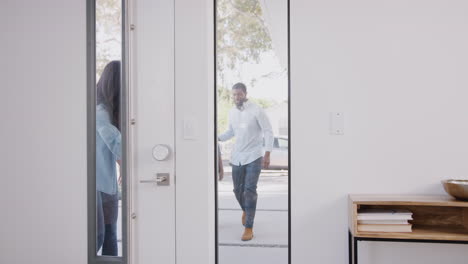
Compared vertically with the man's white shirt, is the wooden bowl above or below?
below

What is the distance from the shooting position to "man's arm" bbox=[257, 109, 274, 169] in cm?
194

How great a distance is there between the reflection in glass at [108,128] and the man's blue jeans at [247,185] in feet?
1.94

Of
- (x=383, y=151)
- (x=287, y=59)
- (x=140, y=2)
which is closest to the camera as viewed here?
(x=140, y=2)

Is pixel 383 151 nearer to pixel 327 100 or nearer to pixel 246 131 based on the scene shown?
pixel 327 100

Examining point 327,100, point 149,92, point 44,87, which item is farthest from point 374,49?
point 44,87

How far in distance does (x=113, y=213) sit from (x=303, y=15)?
1346 mm

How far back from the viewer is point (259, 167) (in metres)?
1.95

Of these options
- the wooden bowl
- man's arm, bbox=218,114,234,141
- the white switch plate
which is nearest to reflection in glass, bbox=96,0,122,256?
man's arm, bbox=218,114,234,141

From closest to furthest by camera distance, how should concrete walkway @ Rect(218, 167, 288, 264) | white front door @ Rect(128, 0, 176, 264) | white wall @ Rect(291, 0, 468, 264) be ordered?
white front door @ Rect(128, 0, 176, 264) < white wall @ Rect(291, 0, 468, 264) < concrete walkway @ Rect(218, 167, 288, 264)

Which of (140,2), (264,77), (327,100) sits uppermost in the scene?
(140,2)

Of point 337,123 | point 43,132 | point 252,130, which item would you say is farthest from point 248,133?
point 43,132

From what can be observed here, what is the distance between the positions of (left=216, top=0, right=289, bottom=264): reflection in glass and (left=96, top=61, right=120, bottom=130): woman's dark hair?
509 mm

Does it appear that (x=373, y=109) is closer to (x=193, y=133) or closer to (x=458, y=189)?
(x=458, y=189)

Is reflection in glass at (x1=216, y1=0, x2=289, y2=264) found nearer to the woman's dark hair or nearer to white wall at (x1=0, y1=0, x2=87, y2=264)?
the woman's dark hair
